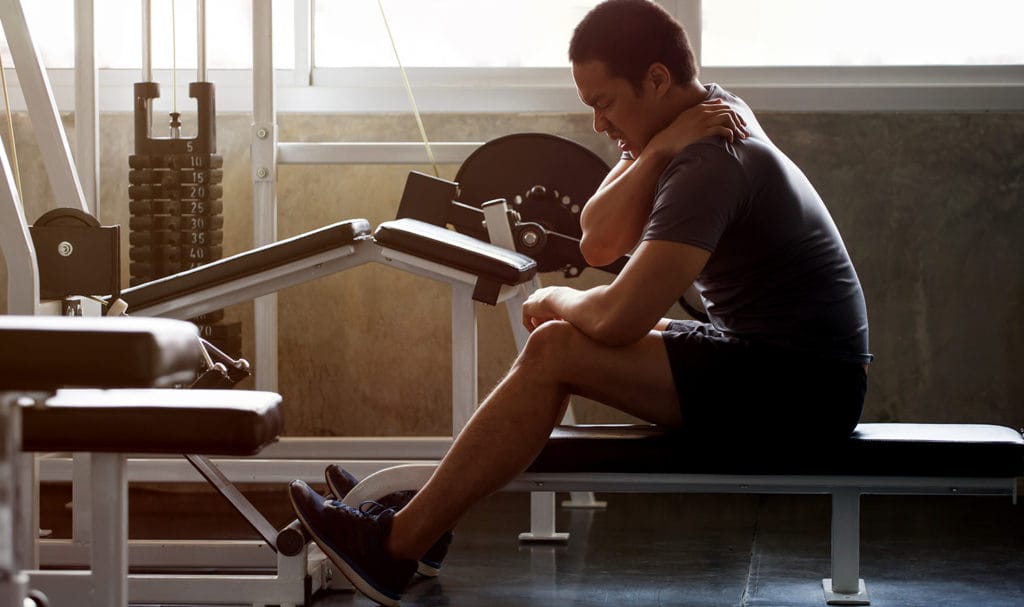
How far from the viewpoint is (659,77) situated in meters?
2.27

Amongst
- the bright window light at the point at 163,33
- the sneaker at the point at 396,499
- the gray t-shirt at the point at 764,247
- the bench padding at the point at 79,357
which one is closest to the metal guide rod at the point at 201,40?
the bright window light at the point at 163,33

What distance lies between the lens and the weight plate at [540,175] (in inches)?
127

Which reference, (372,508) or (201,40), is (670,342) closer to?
(372,508)

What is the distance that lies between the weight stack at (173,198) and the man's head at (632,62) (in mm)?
1381

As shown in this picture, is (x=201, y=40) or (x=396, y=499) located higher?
(x=201, y=40)

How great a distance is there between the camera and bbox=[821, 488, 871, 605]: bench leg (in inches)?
93.7

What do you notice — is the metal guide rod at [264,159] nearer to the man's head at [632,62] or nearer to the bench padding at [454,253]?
the bench padding at [454,253]

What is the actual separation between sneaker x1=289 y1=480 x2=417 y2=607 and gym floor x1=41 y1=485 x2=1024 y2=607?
290 mm

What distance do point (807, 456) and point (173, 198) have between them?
1.83m

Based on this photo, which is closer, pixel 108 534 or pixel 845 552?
pixel 108 534

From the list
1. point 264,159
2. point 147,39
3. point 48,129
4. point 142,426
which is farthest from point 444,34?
point 142,426

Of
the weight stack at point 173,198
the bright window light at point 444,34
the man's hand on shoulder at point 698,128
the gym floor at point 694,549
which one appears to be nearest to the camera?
the man's hand on shoulder at point 698,128

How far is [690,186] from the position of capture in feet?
6.84

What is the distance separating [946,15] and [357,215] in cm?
191
